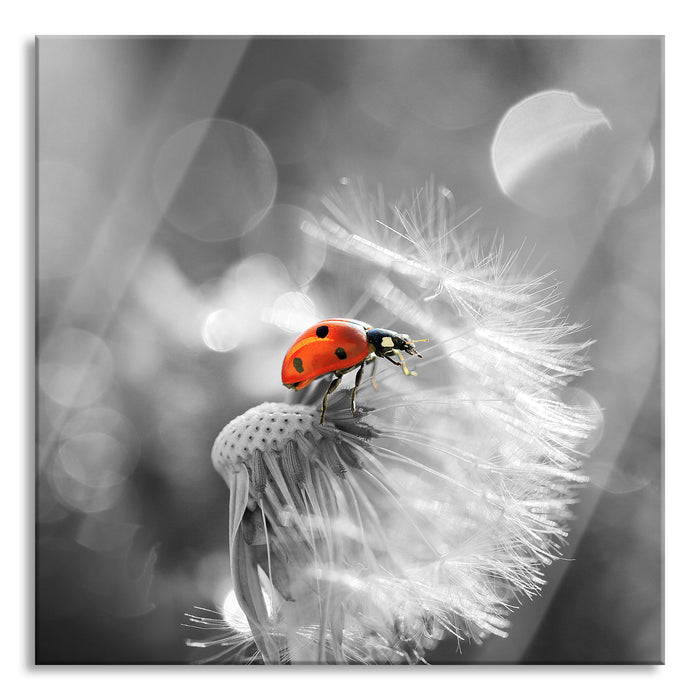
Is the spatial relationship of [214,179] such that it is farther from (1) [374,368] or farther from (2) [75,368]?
(1) [374,368]

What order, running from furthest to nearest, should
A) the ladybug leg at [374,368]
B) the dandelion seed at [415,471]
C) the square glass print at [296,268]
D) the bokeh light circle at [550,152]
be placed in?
1. the bokeh light circle at [550,152]
2. the square glass print at [296,268]
3. the ladybug leg at [374,368]
4. the dandelion seed at [415,471]

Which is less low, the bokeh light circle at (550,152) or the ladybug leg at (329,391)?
the bokeh light circle at (550,152)

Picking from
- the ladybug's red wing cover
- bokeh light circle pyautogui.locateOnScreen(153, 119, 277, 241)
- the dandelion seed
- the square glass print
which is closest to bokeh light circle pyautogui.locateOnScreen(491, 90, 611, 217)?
the square glass print

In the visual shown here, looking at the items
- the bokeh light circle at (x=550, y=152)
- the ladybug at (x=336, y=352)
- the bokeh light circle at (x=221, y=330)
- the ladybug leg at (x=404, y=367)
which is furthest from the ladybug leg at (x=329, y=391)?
the bokeh light circle at (x=550, y=152)

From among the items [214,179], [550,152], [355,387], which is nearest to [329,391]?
[355,387]

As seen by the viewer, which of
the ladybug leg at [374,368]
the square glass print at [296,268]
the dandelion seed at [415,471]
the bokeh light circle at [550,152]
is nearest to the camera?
the dandelion seed at [415,471]

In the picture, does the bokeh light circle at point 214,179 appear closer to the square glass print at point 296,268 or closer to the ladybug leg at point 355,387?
the square glass print at point 296,268
